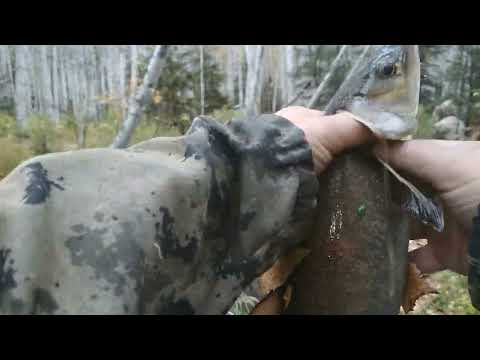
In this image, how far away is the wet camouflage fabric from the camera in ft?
2.09

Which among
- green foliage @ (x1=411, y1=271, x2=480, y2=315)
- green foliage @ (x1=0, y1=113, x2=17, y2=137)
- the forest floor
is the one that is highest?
green foliage @ (x1=0, y1=113, x2=17, y2=137)

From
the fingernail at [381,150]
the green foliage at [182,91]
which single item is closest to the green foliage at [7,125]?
the green foliage at [182,91]

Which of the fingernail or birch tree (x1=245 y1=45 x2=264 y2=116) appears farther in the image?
birch tree (x1=245 y1=45 x2=264 y2=116)

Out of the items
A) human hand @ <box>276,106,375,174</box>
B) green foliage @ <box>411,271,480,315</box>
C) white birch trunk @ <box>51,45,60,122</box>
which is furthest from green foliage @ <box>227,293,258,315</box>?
white birch trunk @ <box>51,45,60,122</box>

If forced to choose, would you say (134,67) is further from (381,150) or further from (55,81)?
(381,150)

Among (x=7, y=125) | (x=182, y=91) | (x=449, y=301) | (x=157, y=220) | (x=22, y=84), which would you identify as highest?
(x=157, y=220)

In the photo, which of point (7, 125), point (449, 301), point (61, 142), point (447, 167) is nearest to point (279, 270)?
point (447, 167)

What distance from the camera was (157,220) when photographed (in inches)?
28.1

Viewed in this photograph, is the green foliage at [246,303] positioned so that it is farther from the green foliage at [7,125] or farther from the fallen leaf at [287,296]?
the green foliage at [7,125]

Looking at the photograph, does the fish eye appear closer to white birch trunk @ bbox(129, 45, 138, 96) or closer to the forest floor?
the forest floor

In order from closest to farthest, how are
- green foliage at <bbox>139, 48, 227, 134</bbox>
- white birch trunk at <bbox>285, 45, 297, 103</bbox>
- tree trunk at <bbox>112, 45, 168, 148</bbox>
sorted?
1. tree trunk at <bbox>112, 45, 168, 148</bbox>
2. green foliage at <bbox>139, 48, 227, 134</bbox>
3. white birch trunk at <bbox>285, 45, 297, 103</bbox>

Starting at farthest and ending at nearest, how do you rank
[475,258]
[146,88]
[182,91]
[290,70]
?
[290,70]
[182,91]
[146,88]
[475,258]

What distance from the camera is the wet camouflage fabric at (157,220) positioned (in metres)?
0.64

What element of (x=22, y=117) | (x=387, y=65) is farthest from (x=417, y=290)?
(x=22, y=117)
